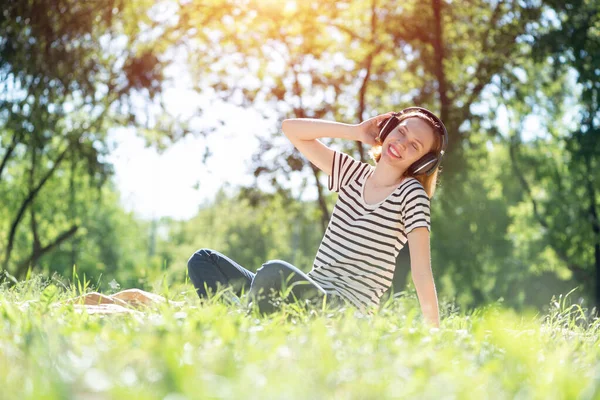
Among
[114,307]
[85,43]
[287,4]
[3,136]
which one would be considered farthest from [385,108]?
[114,307]

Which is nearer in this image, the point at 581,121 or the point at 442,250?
the point at 581,121

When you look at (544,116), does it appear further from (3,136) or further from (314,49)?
(3,136)

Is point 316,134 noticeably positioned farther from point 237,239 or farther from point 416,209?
point 237,239

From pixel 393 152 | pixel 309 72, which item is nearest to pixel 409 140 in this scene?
pixel 393 152

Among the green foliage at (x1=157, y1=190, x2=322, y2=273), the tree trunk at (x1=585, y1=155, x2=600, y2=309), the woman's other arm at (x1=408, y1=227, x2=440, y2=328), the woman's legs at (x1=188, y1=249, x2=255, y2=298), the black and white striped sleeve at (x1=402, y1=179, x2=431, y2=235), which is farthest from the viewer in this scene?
the green foliage at (x1=157, y1=190, x2=322, y2=273)

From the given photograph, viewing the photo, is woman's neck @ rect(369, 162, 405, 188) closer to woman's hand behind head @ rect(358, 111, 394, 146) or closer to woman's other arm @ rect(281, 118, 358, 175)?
woman's hand behind head @ rect(358, 111, 394, 146)

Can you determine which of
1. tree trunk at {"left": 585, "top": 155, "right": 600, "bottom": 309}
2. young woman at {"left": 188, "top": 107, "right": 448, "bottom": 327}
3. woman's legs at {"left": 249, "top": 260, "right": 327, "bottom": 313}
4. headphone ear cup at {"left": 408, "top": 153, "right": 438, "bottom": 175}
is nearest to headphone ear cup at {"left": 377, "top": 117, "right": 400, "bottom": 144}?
young woman at {"left": 188, "top": 107, "right": 448, "bottom": 327}

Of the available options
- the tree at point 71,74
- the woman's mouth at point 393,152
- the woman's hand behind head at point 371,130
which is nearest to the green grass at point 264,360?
the woman's mouth at point 393,152

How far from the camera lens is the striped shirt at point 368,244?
4309mm

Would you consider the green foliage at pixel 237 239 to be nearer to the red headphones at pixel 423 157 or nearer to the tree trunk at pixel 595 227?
the tree trunk at pixel 595 227

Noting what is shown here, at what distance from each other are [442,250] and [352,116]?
9238 millimetres

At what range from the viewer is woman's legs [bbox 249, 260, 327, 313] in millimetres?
3854

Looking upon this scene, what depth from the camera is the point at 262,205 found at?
52.1ft

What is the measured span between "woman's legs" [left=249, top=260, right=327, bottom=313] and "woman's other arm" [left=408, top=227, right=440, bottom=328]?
553mm
